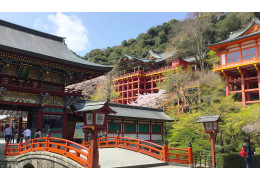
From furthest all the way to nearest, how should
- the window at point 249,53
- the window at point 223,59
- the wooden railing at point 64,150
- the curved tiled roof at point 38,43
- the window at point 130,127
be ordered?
the window at point 223,59
the window at point 249,53
the window at point 130,127
the curved tiled roof at point 38,43
the wooden railing at point 64,150

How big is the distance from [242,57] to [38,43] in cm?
2328

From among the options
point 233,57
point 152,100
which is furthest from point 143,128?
point 233,57

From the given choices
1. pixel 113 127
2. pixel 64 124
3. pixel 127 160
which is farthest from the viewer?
pixel 113 127

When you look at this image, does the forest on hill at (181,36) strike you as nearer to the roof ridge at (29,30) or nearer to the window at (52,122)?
the roof ridge at (29,30)

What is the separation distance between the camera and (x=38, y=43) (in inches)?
718

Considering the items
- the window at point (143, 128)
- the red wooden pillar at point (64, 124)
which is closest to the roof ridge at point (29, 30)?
the red wooden pillar at point (64, 124)

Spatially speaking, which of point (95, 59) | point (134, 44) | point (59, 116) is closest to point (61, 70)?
point (59, 116)

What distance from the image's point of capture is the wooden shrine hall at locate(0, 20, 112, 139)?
14680 mm

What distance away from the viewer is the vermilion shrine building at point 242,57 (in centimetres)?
2586

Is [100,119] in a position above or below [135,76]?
below

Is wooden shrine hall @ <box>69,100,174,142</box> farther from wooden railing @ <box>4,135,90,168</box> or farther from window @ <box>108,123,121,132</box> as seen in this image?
wooden railing @ <box>4,135,90,168</box>

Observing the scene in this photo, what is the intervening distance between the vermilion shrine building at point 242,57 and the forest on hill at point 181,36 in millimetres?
5541

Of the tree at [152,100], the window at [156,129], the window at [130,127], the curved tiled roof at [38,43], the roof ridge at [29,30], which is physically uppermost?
the roof ridge at [29,30]

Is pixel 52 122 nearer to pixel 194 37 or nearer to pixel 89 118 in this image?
pixel 89 118
